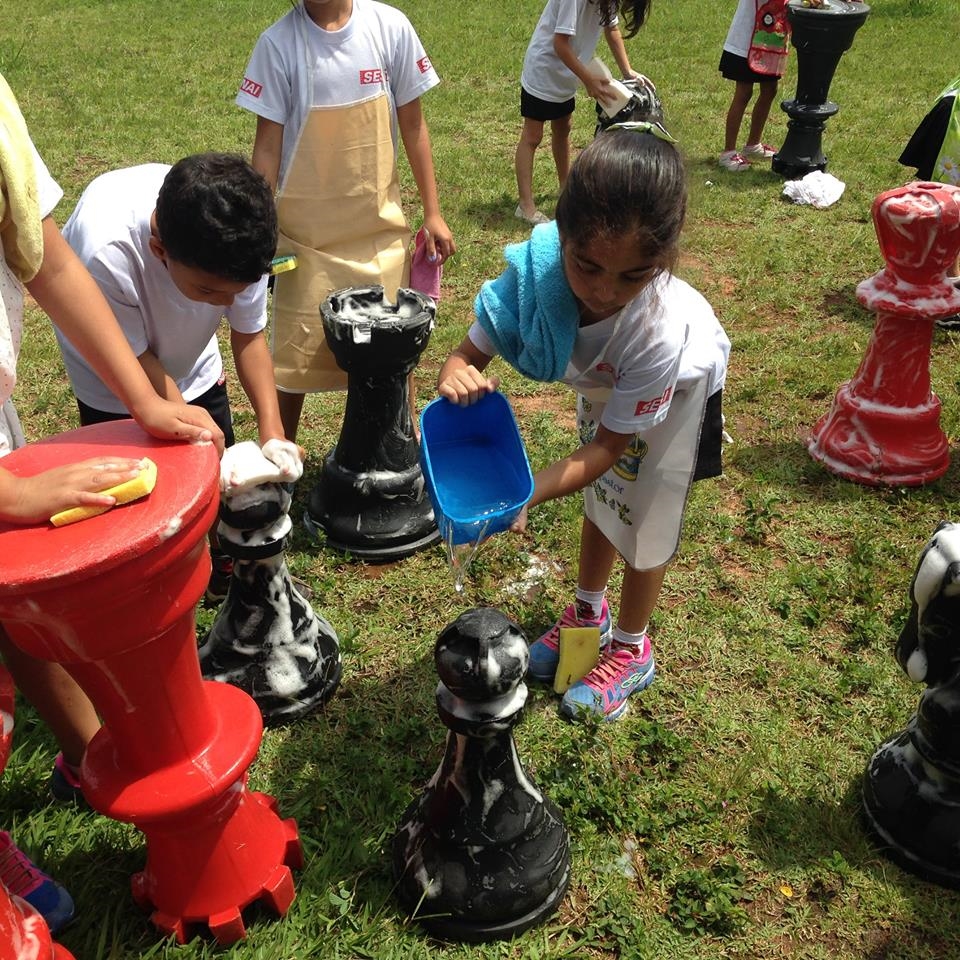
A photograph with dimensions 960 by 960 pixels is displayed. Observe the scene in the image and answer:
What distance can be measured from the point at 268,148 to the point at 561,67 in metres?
3.03

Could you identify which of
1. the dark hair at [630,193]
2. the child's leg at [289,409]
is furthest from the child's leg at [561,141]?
the dark hair at [630,193]

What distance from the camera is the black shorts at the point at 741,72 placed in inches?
266

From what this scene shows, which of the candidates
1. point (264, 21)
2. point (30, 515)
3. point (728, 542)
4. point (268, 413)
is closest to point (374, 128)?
point (268, 413)

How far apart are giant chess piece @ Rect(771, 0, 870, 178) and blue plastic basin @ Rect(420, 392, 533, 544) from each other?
518 centimetres

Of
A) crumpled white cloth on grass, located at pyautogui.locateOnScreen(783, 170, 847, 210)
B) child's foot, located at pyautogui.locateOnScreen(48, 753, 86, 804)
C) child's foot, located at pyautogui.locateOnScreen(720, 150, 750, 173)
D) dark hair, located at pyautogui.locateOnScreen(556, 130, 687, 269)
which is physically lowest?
child's foot, located at pyautogui.locateOnScreen(48, 753, 86, 804)

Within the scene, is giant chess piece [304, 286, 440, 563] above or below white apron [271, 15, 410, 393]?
below

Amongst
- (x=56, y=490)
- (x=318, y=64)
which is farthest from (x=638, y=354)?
(x=318, y=64)

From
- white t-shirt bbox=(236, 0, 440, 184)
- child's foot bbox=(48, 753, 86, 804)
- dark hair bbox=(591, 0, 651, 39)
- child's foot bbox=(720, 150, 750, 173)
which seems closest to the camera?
child's foot bbox=(48, 753, 86, 804)

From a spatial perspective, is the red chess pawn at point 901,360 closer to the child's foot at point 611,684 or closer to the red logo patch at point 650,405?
the child's foot at point 611,684

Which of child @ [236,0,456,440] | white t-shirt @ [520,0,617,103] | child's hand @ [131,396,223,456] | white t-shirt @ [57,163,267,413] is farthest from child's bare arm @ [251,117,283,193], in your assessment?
white t-shirt @ [520,0,617,103]

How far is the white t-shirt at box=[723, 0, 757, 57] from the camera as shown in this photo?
6.72 meters

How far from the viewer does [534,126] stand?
19.1 ft

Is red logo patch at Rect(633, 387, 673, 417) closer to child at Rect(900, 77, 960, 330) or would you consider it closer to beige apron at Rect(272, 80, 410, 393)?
beige apron at Rect(272, 80, 410, 393)

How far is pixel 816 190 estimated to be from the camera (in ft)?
20.3
